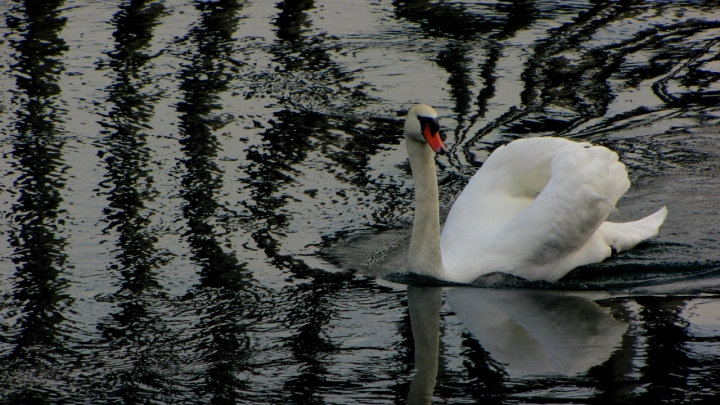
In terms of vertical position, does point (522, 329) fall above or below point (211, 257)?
above

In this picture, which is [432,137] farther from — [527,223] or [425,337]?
[425,337]

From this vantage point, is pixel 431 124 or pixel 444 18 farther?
pixel 444 18

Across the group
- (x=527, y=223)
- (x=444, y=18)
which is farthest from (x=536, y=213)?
(x=444, y=18)

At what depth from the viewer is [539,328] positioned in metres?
5.40

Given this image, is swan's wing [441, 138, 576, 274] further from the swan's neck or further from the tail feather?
the tail feather

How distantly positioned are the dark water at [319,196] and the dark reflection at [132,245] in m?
0.02

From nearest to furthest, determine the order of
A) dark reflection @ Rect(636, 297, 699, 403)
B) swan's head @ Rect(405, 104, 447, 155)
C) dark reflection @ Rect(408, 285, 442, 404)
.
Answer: dark reflection @ Rect(636, 297, 699, 403) < dark reflection @ Rect(408, 285, 442, 404) < swan's head @ Rect(405, 104, 447, 155)

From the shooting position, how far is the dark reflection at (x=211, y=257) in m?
4.99

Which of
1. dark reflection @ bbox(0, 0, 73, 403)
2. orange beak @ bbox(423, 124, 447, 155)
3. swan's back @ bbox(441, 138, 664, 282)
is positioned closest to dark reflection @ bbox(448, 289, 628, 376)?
swan's back @ bbox(441, 138, 664, 282)

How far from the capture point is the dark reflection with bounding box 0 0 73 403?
16.6 feet

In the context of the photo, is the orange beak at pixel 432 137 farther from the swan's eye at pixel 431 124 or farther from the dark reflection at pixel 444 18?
the dark reflection at pixel 444 18

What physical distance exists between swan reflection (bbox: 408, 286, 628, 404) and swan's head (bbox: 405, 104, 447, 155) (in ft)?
2.77

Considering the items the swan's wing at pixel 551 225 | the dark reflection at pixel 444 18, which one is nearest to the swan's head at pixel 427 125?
the swan's wing at pixel 551 225

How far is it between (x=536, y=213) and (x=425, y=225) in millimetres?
638
